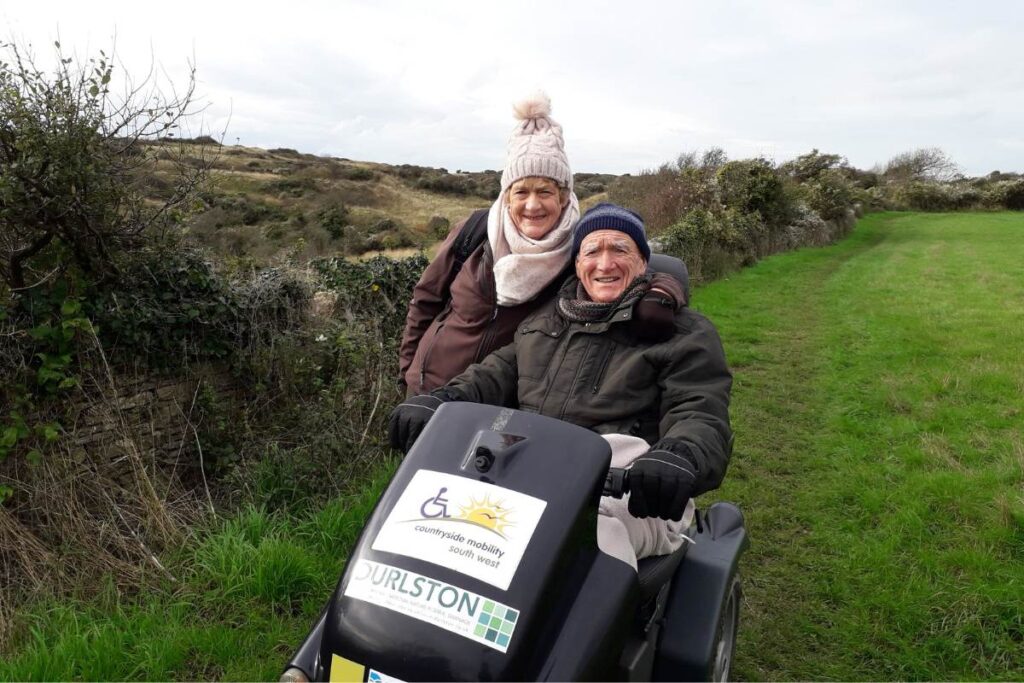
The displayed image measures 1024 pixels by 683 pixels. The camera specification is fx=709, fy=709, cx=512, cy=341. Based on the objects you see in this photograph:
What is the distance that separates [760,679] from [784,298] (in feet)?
34.5

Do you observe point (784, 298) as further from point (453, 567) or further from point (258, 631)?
point (453, 567)

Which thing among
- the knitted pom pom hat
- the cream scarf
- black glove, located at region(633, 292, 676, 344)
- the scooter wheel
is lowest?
the scooter wheel

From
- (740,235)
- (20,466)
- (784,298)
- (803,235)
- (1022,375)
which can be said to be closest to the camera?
(20,466)

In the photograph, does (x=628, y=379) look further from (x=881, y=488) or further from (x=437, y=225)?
(x=437, y=225)

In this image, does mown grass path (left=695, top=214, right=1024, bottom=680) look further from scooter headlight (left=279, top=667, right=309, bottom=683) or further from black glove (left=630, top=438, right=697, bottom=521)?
scooter headlight (left=279, top=667, right=309, bottom=683)

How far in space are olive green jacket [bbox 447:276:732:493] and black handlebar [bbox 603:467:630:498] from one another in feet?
1.13

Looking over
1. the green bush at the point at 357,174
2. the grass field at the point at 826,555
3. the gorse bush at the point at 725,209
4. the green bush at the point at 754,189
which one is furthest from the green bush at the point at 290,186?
the grass field at the point at 826,555

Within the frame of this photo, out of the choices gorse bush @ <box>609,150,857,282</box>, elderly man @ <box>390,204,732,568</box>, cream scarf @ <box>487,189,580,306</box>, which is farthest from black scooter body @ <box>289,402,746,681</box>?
gorse bush @ <box>609,150,857,282</box>

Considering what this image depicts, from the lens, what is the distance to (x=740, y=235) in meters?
16.5

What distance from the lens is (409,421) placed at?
219cm

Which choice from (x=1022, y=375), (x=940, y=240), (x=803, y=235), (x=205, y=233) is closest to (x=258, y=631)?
(x=205, y=233)

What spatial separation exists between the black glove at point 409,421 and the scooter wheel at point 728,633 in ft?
3.78

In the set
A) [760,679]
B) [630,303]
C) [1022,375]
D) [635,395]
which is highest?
[630,303]

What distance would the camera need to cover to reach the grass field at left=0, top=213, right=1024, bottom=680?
9.96 ft
